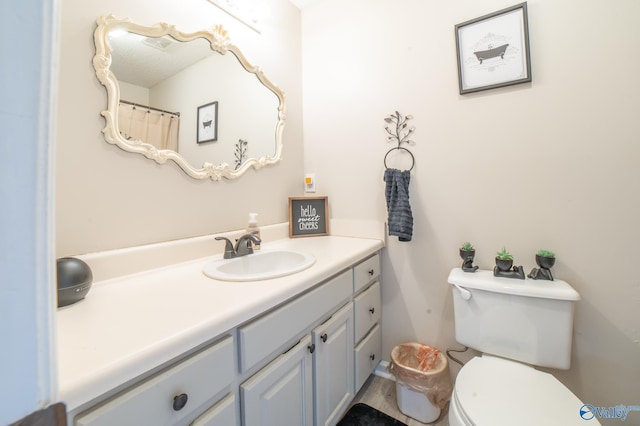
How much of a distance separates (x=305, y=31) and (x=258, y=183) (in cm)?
118

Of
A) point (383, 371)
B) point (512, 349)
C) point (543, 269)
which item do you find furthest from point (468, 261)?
point (383, 371)

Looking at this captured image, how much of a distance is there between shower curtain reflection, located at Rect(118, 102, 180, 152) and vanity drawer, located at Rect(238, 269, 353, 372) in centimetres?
83

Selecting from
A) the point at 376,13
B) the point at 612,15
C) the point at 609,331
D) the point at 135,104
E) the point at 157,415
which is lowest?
the point at 609,331

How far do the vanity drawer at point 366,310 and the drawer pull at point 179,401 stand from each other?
0.85m

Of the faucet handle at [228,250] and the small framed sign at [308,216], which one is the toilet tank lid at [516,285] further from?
the faucet handle at [228,250]

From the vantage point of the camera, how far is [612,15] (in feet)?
3.44

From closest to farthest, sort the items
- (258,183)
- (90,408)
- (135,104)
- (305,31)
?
(90,408) < (135,104) < (258,183) < (305,31)

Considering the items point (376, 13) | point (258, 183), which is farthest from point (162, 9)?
point (376, 13)

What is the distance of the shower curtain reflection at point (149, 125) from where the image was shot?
966mm

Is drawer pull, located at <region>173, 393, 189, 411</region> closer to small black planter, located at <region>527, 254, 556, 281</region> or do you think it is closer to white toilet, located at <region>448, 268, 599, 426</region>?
white toilet, located at <region>448, 268, 599, 426</region>

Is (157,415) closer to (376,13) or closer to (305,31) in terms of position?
(376,13)

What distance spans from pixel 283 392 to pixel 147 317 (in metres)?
0.49

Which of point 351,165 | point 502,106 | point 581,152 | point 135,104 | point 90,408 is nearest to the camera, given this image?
point 90,408

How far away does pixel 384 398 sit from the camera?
1.44 m
